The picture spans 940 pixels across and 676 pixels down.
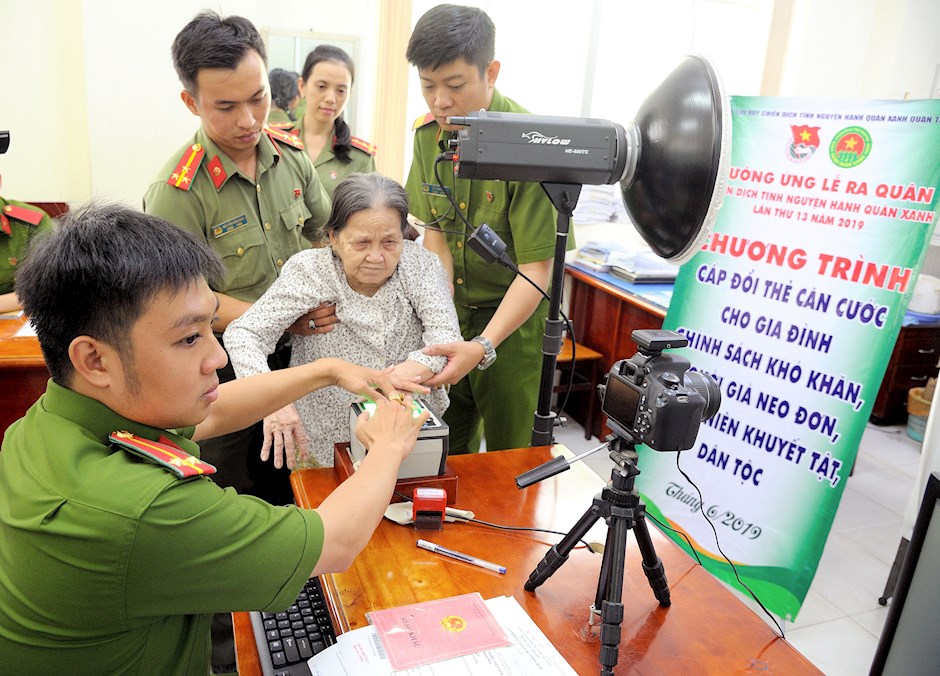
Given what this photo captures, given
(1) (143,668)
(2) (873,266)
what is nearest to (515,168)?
(1) (143,668)

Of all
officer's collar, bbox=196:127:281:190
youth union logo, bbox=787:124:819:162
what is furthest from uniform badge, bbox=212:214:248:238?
youth union logo, bbox=787:124:819:162

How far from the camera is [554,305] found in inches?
57.8

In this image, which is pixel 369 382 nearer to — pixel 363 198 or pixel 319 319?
pixel 319 319

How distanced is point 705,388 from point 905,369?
3924 millimetres

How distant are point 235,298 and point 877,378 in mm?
2002

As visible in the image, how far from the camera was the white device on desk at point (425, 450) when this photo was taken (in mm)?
1427

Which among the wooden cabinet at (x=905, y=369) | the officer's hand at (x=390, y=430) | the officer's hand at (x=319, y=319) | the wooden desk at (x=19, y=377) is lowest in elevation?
the wooden cabinet at (x=905, y=369)

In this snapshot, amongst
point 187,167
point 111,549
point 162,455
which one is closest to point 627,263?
point 187,167

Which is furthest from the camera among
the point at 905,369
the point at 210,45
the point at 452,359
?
the point at 905,369

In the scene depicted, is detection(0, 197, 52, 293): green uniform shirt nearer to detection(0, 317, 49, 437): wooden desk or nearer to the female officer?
detection(0, 317, 49, 437): wooden desk

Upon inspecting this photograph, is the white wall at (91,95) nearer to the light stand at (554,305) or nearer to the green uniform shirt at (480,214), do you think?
the green uniform shirt at (480,214)

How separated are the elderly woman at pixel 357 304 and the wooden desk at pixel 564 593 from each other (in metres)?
0.34

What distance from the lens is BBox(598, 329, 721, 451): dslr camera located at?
3.31ft

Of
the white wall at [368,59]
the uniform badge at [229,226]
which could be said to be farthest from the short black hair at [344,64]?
the uniform badge at [229,226]
